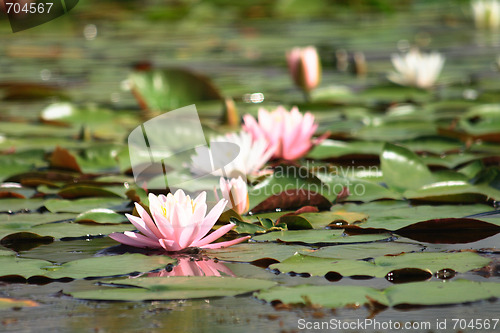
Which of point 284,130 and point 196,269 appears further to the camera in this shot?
point 284,130

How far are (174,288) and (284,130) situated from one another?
110 centimetres

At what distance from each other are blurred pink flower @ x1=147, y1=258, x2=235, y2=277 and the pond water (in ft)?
0.09

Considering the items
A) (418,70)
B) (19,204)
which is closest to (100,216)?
(19,204)

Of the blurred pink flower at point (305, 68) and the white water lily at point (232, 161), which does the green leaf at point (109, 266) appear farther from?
the blurred pink flower at point (305, 68)

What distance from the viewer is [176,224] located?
5.23ft

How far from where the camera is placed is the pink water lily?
158 centimetres

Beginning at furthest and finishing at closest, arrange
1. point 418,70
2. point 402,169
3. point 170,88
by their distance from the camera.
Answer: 1. point 418,70
2. point 170,88
3. point 402,169

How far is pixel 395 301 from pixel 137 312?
17.6 inches

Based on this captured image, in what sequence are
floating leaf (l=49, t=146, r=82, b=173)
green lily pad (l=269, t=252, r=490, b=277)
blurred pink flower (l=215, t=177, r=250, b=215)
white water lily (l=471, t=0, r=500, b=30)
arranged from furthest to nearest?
white water lily (l=471, t=0, r=500, b=30)
floating leaf (l=49, t=146, r=82, b=173)
blurred pink flower (l=215, t=177, r=250, b=215)
green lily pad (l=269, t=252, r=490, b=277)

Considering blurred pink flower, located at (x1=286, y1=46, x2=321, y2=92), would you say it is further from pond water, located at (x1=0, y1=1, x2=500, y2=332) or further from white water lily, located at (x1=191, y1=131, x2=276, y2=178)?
white water lily, located at (x1=191, y1=131, x2=276, y2=178)

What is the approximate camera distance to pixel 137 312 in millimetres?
1296

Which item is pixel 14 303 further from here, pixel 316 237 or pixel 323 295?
pixel 316 237

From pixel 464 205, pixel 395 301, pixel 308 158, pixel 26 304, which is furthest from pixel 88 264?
pixel 308 158

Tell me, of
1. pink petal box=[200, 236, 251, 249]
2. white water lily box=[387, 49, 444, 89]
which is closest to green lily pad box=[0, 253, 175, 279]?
pink petal box=[200, 236, 251, 249]
